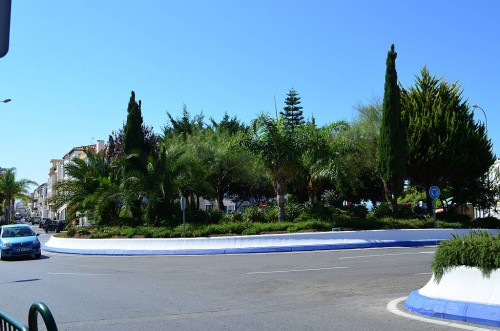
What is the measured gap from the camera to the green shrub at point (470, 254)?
27.6ft

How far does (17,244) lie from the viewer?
23453mm

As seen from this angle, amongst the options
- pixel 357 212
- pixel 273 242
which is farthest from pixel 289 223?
pixel 357 212

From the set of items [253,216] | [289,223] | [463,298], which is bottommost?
[463,298]

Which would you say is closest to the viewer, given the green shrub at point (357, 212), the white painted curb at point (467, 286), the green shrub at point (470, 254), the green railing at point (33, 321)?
the green railing at point (33, 321)

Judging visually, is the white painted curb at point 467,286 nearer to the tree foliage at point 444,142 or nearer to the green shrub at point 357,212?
the green shrub at point 357,212

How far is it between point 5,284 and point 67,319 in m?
6.48

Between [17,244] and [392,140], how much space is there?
767 inches

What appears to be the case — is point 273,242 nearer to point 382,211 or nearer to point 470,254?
point 382,211

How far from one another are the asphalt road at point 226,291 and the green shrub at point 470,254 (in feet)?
3.91

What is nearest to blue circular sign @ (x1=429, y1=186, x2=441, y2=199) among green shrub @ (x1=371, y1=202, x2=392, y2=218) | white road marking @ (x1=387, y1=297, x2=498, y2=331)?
green shrub @ (x1=371, y1=202, x2=392, y2=218)

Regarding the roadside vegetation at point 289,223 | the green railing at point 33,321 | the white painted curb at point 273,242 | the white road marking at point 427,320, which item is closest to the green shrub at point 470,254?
the white road marking at point 427,320

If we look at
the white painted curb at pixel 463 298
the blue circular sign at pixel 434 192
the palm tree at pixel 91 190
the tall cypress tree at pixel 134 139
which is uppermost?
the tall cypress tree at pixel 134 139

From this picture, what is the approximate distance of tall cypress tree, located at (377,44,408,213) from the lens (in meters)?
29.1

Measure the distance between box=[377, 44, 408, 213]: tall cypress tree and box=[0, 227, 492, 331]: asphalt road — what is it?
28.6ft
